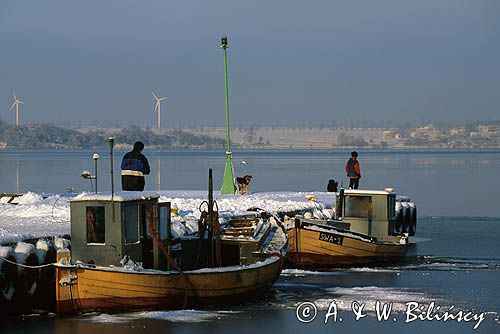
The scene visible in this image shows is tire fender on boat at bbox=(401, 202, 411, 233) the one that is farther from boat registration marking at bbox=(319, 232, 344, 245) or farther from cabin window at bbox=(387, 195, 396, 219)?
boat registration marking at bbox=(319, 232, 344, 245)

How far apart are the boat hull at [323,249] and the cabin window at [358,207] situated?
2592mm

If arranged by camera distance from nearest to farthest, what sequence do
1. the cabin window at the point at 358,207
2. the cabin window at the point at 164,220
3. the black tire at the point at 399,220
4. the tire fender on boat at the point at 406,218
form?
the cabin window at the point at 164,220, the cabin window at the point at 358,207, the black tire at the point at 399,220, the tire fender on boat at the point at 406,218

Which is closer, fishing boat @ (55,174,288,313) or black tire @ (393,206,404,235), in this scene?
fishing boat @ (55,174,288,313)

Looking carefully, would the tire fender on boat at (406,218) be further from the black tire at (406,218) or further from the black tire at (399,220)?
the black tire at (399,220)

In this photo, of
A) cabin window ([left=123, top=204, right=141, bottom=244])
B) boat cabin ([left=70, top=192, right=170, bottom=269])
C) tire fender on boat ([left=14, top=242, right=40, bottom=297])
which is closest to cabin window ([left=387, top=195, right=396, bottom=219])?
boat cabin ([left=70, top=192, right=170, bottom=269])

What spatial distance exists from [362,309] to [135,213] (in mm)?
5338

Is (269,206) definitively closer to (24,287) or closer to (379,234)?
(379,234)

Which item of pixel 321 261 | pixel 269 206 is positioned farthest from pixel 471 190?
pixel 321 261

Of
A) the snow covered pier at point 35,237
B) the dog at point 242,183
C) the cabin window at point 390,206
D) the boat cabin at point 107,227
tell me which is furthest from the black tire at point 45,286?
the dog at point 242,183

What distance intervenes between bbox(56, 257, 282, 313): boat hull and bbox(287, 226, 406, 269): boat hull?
7727 mm

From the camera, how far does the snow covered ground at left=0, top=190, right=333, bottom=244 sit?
75.7 feet

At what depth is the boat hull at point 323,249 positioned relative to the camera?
94.3 ft

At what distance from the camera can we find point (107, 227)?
19.8 metres

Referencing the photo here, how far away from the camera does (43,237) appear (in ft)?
70.3
